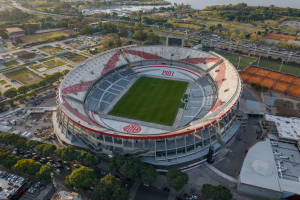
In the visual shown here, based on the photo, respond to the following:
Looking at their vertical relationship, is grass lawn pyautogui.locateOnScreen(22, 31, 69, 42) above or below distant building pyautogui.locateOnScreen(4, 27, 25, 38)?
below

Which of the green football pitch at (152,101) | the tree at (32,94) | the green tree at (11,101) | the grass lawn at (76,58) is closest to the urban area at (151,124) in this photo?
the green football pitch at (152,101)

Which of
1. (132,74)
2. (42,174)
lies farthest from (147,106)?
(42,174)

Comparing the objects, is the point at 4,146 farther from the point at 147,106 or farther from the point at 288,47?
the point at 288,47

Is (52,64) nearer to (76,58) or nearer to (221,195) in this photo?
(76,58)

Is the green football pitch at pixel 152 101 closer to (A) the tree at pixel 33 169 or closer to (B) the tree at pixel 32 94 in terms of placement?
(A) the tree at pixel 33 169

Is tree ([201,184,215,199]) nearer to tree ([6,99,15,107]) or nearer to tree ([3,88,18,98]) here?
tree ([6,99,15,107])

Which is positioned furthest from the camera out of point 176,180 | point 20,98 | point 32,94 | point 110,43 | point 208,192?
point 110,43

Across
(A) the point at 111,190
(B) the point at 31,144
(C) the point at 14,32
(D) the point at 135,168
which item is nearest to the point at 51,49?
(C) the point at 14,32

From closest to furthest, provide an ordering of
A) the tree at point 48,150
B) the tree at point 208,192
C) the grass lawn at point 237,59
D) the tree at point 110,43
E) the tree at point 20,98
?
the tree at point 208,192
the tree at point 48,150
the tree at point 20,98
the grass lawn at point 237,59
the tree at point 110,43

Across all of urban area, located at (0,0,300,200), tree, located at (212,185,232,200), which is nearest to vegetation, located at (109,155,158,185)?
urban area, located at (0,0,300,200)
